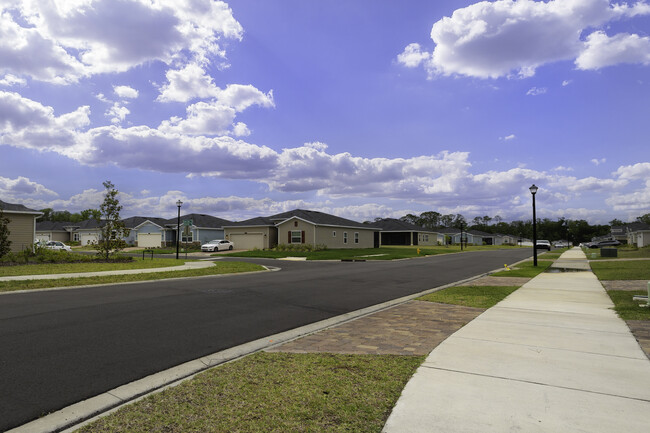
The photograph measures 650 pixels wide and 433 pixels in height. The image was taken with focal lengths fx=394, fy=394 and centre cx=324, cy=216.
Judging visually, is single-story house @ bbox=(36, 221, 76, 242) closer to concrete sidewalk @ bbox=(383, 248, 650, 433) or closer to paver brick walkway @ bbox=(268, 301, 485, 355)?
paver brick walkway @ bbox=(268, 301, 485, 355)

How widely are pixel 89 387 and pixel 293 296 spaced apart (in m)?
7.47

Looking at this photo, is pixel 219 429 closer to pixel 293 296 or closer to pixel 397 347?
pixel 397 347

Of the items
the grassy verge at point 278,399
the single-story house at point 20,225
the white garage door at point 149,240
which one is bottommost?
the grassy verge at point 278,399

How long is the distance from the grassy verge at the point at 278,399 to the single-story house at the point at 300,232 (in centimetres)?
3874

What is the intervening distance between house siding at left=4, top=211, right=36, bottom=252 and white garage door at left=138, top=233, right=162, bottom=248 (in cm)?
2802

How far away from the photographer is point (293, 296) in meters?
11.9

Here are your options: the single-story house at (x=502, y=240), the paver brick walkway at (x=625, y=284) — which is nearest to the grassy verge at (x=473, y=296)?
the paver brick walkway at (x=625, y=284)

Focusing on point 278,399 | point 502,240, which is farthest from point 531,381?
point 502,240

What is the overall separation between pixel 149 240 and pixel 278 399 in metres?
58.8

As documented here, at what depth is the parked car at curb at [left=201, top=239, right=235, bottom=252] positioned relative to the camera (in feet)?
150

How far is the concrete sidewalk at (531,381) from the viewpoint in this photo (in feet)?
12.1

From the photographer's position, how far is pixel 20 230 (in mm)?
27938

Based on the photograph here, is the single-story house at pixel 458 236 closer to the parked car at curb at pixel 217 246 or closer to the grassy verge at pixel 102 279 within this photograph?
the parked car at curb at pixel 217 246

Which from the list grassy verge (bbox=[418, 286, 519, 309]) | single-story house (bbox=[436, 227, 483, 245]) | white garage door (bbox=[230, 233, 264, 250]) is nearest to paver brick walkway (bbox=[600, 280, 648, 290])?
grassy verge (bbox=[418, 286, 519, 309])
